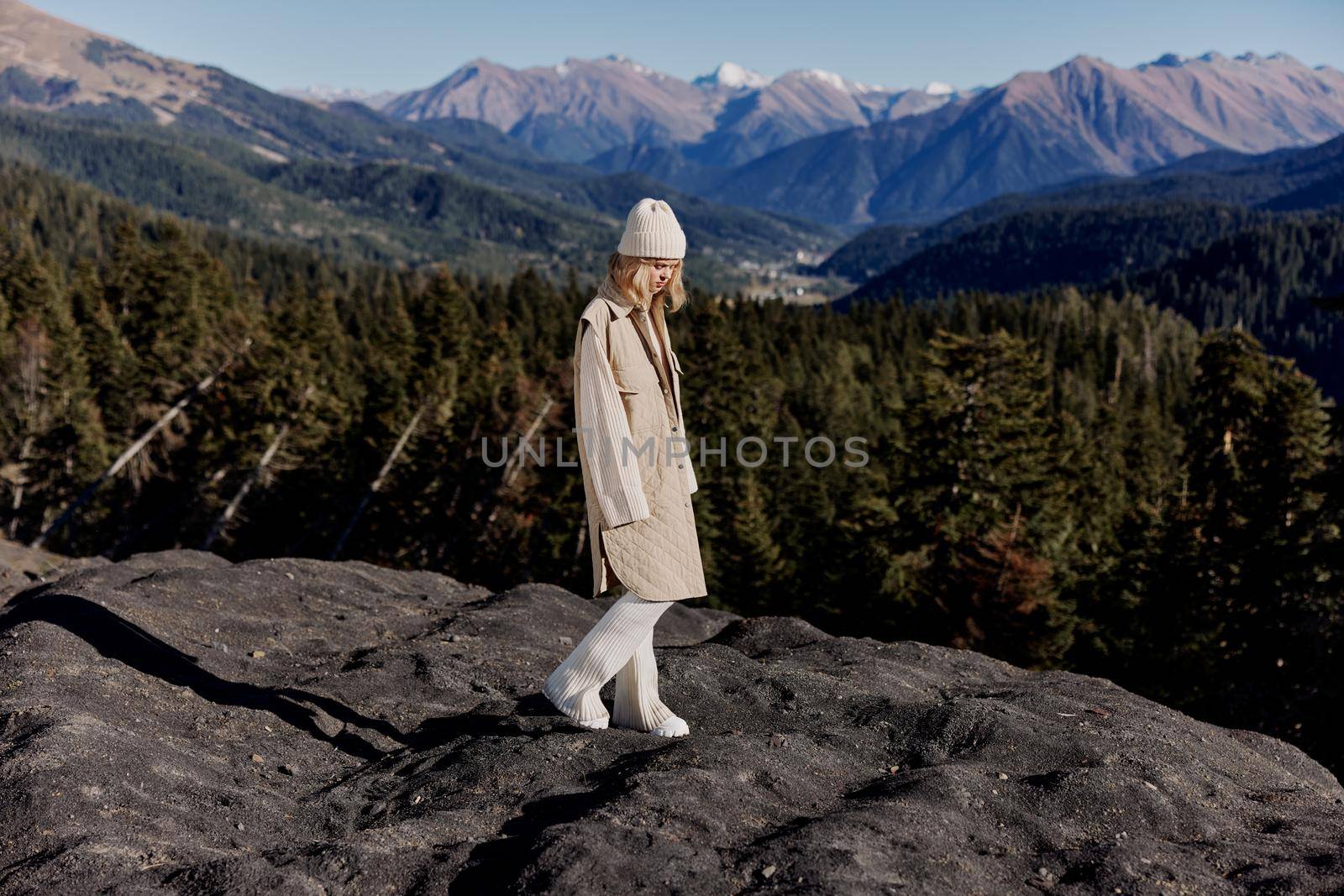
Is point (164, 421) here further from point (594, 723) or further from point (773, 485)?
point (594, 723)

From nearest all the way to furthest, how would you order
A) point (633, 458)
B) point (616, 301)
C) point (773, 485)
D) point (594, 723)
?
point (633, 458) < point (616, 301) < point (594, 723) < point (773, 485)

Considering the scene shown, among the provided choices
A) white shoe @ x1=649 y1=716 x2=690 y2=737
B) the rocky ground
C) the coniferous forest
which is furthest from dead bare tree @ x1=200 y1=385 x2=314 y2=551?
white shoe @ x1=649 y1=716 x2=690 y2=737

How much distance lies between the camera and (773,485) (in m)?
50.2

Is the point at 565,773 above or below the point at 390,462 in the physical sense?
above

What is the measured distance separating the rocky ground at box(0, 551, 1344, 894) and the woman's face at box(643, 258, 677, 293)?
10.4ft

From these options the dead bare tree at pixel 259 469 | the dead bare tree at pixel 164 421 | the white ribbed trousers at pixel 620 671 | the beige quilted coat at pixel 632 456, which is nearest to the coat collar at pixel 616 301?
the beige quilted coat at pixel 632 456

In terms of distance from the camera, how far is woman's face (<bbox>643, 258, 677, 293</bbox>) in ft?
20.4

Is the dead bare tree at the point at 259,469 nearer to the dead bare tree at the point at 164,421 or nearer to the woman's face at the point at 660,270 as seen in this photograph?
the dead bare tree at the point at 164,421

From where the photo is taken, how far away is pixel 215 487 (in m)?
38.5

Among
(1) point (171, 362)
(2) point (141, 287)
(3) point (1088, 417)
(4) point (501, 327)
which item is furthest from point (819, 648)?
(3) point (1088, 417)

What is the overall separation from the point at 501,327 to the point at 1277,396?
45.1 meters

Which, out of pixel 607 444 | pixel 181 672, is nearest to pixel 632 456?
pixel 607 444

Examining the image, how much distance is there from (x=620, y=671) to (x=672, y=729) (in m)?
0.58

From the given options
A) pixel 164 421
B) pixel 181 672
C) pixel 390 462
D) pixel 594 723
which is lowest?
pixel 390 462
